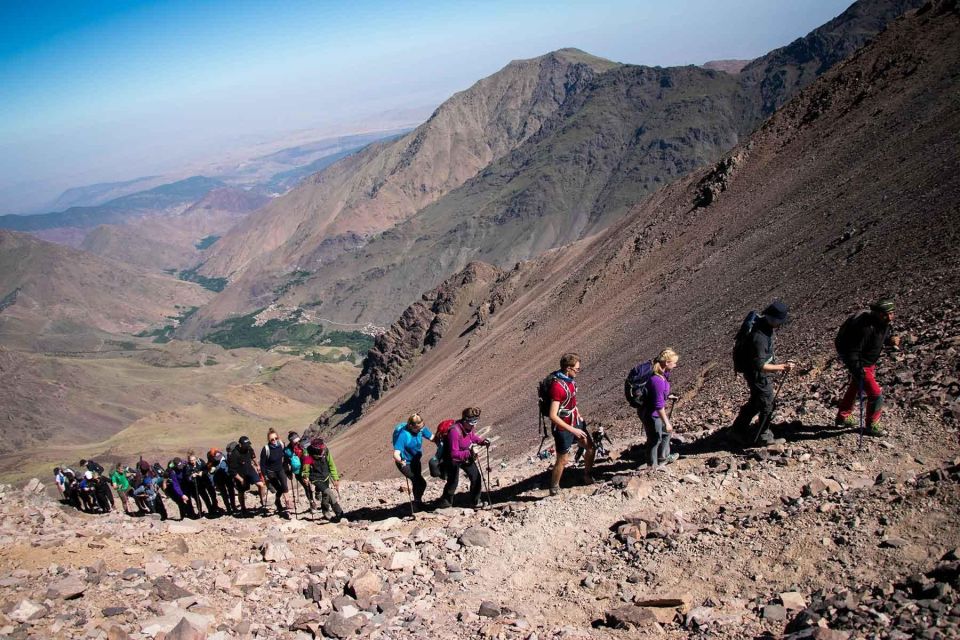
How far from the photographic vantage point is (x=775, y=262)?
23.6 meters

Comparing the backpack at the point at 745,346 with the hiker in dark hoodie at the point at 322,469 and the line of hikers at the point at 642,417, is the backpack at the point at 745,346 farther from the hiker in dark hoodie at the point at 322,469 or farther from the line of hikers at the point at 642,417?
the hiker in dark hoodie at the point at 322,469

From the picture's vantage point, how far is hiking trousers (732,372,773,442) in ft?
28.8

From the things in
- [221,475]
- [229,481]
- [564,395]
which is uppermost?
[564,395]

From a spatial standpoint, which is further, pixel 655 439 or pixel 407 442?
pixel 407 442

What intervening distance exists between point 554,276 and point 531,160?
144 meters

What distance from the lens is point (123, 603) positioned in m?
7.50

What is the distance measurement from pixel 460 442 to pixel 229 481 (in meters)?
8.12

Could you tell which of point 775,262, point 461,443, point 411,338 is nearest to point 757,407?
point 461,443

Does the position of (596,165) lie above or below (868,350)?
above

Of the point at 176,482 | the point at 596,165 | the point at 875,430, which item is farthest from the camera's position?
the point at 596,165

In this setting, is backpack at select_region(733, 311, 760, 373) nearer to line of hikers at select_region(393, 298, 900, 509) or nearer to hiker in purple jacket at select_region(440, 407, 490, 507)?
line of hikers at select_region(393, 298, 900, 509)

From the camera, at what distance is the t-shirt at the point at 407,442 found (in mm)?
10242

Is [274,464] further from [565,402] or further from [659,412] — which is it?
[659,412]

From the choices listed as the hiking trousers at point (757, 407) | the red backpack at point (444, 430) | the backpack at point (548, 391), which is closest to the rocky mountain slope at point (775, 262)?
the hiking trousers at point (757, 407)
